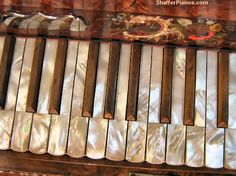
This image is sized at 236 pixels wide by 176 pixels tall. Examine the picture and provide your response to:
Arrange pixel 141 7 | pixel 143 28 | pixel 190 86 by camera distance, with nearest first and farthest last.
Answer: pixel 141 7 < pixel 143 28 < pixel 190 86

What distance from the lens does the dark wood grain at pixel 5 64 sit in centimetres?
143

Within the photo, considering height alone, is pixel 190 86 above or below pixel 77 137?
above

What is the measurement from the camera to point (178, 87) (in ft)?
4.63

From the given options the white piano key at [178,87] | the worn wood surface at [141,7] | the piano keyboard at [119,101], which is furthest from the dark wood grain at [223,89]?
the worn wood surface at [141,7]

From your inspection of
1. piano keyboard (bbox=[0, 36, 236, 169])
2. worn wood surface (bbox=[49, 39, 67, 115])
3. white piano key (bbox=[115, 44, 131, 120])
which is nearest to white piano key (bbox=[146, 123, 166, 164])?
piano keyboard (bbox=[0, 36, 236, 169])

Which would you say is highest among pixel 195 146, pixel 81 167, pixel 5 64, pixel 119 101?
pixel 5 64

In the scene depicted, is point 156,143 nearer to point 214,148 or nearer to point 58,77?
point 214,148

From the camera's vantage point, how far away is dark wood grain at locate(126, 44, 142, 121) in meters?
1.39

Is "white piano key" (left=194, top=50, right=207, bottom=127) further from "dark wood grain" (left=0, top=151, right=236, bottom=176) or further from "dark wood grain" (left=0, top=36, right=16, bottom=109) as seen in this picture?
"dark wood grain" (left=0, top=36, right=16, bottom=109)

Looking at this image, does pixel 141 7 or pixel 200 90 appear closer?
pixel 141 7

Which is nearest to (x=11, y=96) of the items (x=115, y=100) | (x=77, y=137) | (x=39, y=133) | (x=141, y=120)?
(x=39, y=133)

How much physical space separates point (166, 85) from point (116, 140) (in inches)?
11.5

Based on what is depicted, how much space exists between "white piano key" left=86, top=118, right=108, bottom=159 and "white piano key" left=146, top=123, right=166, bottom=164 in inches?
6.8

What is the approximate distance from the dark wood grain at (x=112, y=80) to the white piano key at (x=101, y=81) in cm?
2
